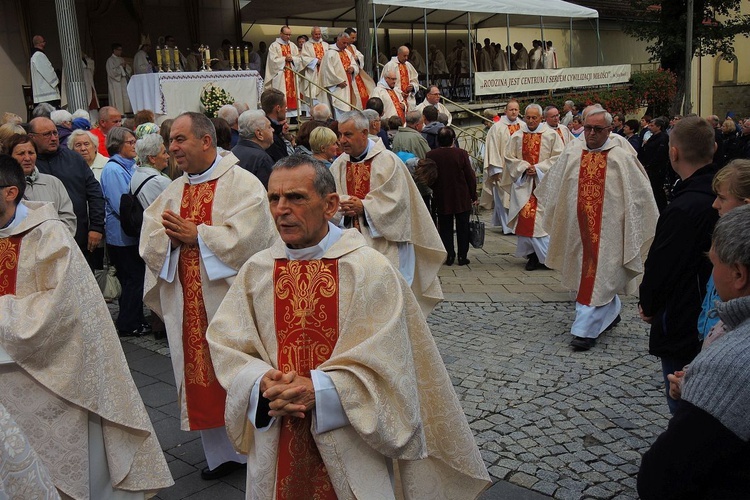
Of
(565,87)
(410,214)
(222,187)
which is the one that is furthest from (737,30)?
(222,187)

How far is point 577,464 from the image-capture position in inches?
166

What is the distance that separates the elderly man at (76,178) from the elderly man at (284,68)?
8284mm

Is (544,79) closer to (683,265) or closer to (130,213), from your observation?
(130,213)

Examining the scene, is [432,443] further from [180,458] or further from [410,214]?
[410,214]

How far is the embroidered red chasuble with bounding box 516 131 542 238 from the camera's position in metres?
9.75

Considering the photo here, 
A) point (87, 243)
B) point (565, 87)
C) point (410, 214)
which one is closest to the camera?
point (410, 214)

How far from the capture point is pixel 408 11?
1945 cm

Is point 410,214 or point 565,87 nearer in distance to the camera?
point 410,214

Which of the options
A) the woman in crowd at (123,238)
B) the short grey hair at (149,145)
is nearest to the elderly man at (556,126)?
the woman in crowd at (123,238)

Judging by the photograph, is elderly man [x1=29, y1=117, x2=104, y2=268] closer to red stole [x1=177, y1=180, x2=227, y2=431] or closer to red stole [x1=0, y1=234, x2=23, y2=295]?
red stole [x1=177, y1=180, x2=227, y2=431]

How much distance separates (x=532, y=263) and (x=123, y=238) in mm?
5157

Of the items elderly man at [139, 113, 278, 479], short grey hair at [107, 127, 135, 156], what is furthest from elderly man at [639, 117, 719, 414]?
short grey hair at [107, 127, 135, 156]

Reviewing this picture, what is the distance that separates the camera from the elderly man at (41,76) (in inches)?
495

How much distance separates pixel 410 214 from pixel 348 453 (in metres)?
3.23
